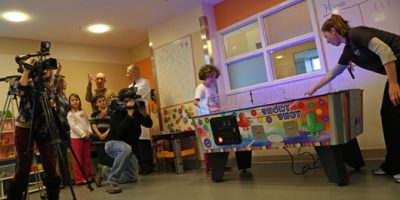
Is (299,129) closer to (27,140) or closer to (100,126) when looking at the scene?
(27,140)

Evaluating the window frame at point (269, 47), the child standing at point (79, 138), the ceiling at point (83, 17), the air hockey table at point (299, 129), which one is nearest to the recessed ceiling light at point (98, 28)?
the ceiling at point (83, 17)

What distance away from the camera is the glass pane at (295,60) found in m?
3.49

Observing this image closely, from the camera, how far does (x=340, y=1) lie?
317 cm

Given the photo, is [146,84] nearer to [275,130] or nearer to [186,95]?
[186,95]

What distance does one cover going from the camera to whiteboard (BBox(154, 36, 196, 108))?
4.57 m

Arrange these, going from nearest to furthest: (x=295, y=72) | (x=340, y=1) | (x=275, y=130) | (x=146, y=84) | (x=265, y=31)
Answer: (x=275, y=130) < (x=340, y=1) < (x=295, y=72) < (x=265, y=31) < (x=146, y=84)

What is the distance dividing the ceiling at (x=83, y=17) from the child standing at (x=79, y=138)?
1.25 metres

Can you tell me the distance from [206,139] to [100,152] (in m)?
1.73

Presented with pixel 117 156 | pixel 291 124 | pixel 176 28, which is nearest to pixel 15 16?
pixel 176 28

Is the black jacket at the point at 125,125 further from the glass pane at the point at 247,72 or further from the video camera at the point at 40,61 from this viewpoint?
the glass pane at the point at 247,72

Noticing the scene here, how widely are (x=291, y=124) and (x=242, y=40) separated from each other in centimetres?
224

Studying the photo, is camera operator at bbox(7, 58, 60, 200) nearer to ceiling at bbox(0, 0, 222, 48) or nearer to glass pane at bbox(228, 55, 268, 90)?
ceiling at bbox(0, 0, 222, 48)

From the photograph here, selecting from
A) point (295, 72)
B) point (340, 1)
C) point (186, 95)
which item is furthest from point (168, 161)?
point (340, 1)

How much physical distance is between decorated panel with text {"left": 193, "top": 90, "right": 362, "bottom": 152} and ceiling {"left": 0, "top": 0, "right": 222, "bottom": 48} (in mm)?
2372
